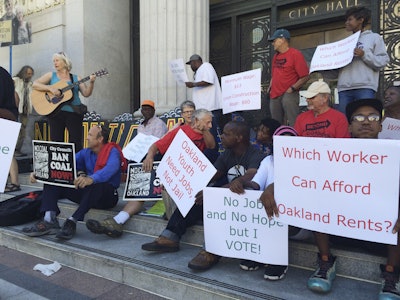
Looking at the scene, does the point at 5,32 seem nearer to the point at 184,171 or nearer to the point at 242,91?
the point at 242,91

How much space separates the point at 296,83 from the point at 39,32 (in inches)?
284

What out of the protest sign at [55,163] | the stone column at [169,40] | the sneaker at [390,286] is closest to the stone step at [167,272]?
the sneaker at [390,286]

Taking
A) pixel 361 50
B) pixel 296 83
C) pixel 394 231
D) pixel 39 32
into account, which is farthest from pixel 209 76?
pixel 39 32

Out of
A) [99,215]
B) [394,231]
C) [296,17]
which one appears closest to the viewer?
[394,231]

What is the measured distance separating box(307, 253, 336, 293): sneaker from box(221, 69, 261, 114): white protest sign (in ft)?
8.42

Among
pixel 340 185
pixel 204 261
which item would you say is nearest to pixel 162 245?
pixel 204 261

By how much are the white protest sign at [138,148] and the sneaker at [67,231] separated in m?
1.30

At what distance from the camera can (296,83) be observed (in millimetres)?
4840

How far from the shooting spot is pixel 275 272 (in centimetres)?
300

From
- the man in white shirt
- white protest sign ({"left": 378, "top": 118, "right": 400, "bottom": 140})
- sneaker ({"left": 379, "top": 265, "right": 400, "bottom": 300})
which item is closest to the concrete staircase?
sneaker ({"left": 379, "top": 265, "right": 400, "bottom": 300})

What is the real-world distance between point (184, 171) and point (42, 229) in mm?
1972

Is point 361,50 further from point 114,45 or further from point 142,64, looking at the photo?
point 114,45

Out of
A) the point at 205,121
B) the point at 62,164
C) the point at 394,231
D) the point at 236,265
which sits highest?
the point at 205,121

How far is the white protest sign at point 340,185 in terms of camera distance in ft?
8.01
